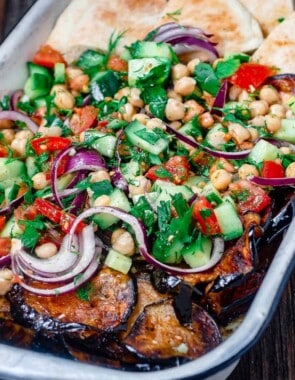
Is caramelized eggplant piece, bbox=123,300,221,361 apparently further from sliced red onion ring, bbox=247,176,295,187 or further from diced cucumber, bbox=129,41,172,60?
diced cucumber, bbox=129,41,172,60

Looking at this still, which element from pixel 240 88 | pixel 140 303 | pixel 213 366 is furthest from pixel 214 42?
pixel 213 366

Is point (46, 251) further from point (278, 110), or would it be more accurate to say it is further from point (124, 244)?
point (278, 110)

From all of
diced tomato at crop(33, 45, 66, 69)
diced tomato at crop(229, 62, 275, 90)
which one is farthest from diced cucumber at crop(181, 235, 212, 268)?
diced tomato at crop(33, 45, 66, 69)

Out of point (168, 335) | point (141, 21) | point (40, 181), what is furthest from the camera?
point (141, 21)

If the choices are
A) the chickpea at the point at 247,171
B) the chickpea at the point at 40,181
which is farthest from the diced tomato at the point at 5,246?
the chickpea at the point at 247,171

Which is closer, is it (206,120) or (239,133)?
(239,133)

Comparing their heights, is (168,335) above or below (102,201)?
below

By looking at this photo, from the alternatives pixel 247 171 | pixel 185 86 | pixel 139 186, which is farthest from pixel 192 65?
pixel 139 186
